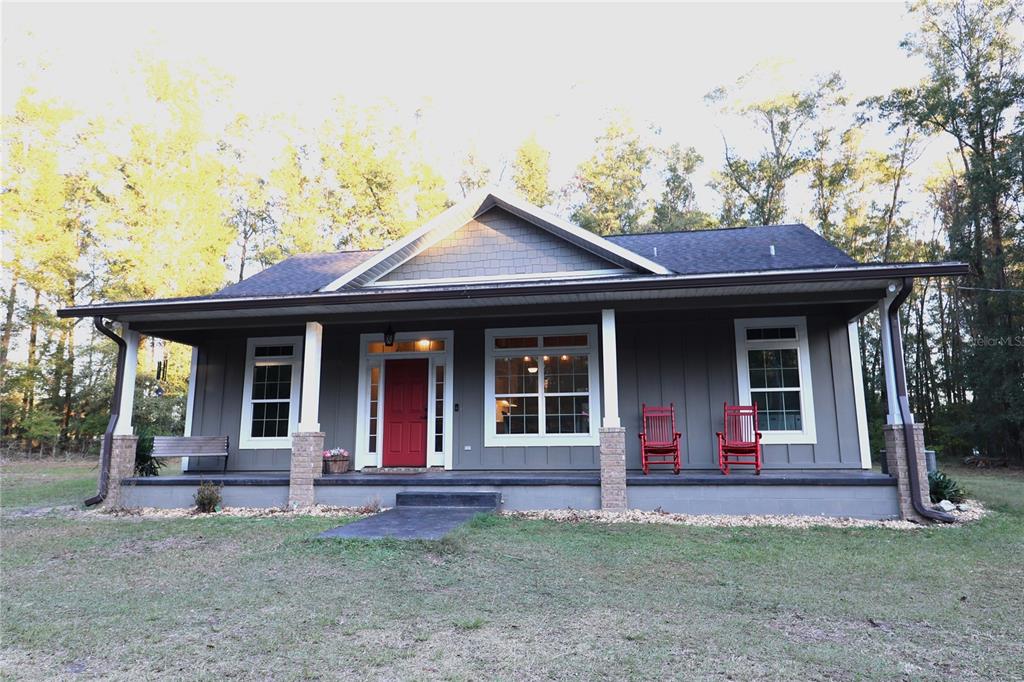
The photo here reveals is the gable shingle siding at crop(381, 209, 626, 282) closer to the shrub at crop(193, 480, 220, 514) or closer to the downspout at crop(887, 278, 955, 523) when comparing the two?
the shrub at crop(193, 480, 220, 514)

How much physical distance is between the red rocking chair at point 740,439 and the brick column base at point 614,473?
1526mm

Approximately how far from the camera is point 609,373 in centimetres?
695

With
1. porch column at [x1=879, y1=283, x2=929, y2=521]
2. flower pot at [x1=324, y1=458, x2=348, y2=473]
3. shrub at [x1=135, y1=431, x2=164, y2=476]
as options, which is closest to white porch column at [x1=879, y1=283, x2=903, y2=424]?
porch column at [x1=879, y1=283, x2=929, y2=521]

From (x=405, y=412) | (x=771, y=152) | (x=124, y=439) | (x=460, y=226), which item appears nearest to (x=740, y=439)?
(x=405, y=412)

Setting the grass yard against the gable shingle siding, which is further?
the gable shingle siding

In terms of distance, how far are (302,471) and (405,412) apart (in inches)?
75.2

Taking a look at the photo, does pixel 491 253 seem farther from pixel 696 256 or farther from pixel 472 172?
pixel 472 172

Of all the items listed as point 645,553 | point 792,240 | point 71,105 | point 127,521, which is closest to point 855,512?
point 645,553

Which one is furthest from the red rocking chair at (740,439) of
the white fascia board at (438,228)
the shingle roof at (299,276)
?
the shingle roof at (299,276)

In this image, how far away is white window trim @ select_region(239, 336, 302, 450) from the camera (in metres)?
8.92

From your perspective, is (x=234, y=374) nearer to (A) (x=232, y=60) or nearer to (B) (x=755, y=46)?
(A) (x=232, y=60)

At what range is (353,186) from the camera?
20438 mm

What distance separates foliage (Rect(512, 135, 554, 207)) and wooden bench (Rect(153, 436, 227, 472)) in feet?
54.2

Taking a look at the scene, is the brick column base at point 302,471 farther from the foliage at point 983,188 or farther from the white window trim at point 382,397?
the foliage at point 983,188
